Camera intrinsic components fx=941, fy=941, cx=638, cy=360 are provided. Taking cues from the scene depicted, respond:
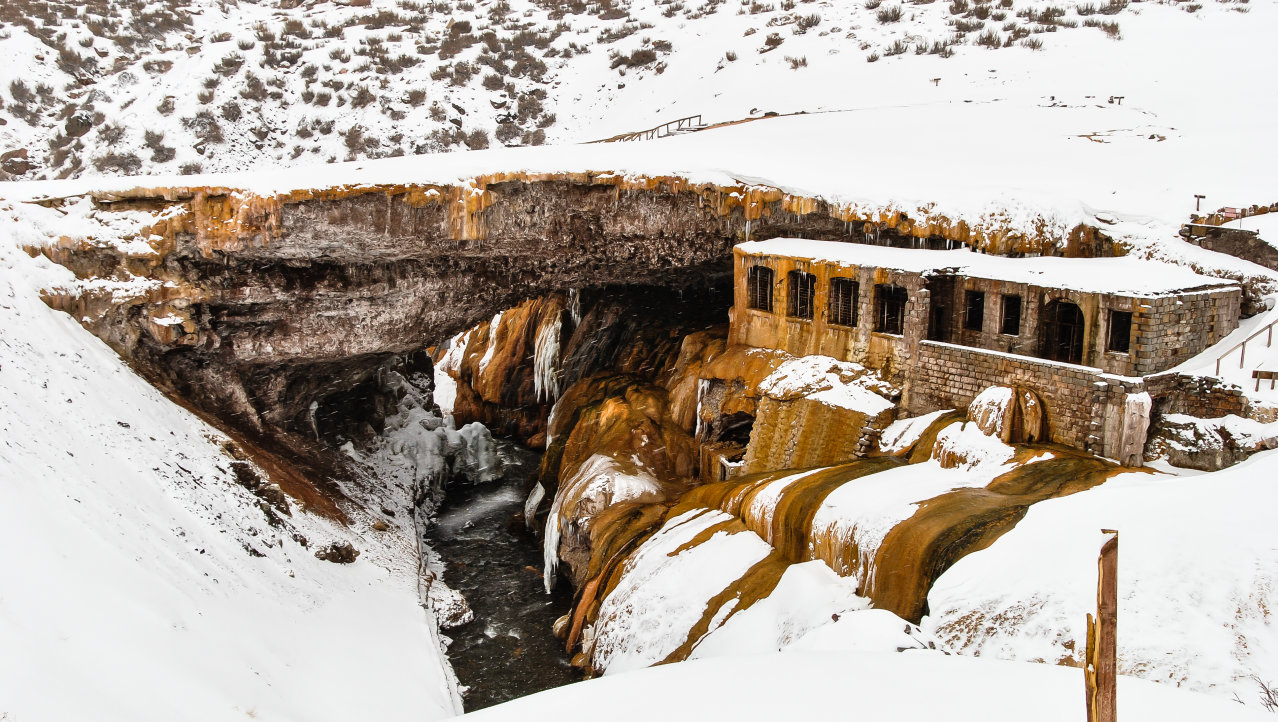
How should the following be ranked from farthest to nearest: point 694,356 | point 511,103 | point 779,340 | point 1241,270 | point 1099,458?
1. point 511,103
2. point 694,356
3. point 779,340
4. point 1241,270
5. point 1099,458

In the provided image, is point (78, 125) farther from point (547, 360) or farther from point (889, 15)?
point (889, 15)

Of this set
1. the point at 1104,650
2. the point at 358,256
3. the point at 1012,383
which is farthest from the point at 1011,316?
the point at 1104,650

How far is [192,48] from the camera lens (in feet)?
170

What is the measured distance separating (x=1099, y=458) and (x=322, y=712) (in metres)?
13.5

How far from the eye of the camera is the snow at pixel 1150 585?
32.9 feet

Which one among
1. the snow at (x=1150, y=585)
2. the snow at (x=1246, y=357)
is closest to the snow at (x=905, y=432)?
the snow at (x=1246, y=357)

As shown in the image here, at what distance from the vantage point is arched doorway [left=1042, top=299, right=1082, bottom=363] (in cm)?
1892

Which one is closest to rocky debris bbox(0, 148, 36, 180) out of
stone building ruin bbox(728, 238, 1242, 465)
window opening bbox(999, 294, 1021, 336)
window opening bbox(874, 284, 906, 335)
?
stone building ruin bbox(728, 238, 1242, 465)

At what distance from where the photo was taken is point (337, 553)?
20.1 meters

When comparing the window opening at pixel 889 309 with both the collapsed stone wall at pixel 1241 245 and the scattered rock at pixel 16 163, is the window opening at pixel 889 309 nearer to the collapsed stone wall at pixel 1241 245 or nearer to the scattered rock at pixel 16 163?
the collapsed stone wall at pixel 1241 245

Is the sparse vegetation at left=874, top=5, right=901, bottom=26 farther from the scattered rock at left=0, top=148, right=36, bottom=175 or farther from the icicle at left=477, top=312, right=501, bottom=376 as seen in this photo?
the scattered rock at left=0, top=148, right=36, bottom=175

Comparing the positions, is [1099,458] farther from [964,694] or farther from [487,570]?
[487,570]

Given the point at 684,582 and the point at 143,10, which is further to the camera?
the point at 143,10

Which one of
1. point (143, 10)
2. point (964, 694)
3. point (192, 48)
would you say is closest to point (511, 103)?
point (192, 48)
